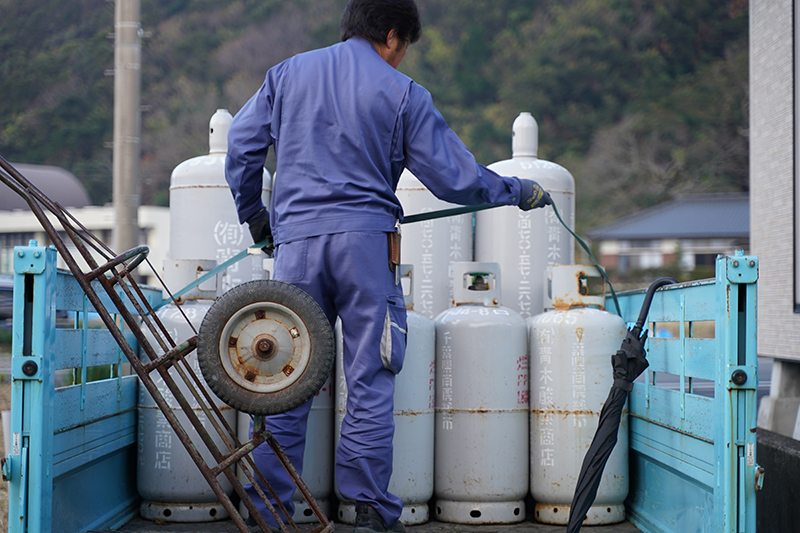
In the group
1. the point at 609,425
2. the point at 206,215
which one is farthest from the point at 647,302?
the point at 206,215

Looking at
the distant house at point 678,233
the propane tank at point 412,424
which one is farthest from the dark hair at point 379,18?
the distant house at point 678,233

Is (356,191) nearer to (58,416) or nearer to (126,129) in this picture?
(58,416)

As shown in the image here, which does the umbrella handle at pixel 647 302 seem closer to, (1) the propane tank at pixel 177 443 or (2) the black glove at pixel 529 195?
(2) the black glove at pixel 529 195

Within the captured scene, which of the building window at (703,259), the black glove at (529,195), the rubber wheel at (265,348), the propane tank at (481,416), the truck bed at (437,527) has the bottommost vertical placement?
the truck bed at (437,527)

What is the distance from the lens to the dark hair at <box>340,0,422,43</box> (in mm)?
2521

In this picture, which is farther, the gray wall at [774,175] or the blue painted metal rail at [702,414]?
the gray wall at [774,175]

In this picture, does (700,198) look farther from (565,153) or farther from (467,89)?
(467,89)

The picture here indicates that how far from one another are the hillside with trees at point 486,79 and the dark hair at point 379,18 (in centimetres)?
3436

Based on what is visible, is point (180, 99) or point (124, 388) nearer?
point (124, 388)

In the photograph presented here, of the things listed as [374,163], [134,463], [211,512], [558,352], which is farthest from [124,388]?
[558,352]

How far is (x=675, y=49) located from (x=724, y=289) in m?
45.1

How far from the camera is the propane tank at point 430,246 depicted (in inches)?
129

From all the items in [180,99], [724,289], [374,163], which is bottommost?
[724,289]

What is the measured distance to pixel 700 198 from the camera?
38656 mm
